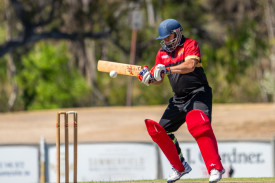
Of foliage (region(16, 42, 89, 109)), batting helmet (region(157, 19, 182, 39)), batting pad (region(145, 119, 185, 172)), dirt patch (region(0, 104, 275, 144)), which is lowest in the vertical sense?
batting pad (region(145, 119, 185, 172))

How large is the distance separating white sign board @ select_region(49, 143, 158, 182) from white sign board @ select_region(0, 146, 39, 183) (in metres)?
0.43

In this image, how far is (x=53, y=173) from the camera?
1362 cm

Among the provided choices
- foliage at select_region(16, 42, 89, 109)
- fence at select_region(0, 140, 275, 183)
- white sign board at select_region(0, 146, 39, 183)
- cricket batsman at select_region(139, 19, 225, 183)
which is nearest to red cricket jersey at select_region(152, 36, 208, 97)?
cricket batsman at select_region(139, 19, 225, 183)

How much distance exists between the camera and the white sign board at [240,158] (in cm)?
1361

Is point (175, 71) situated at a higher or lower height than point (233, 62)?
lower

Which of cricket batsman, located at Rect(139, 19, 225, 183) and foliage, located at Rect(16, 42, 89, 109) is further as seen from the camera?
foliage, located at Rect(16, 42, 89, 109)

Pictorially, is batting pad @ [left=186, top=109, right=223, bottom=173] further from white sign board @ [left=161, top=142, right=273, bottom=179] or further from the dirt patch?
the dirt patch

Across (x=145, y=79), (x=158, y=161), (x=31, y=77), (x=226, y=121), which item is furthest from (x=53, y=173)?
(x=31, y=77)

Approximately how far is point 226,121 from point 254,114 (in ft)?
4.90

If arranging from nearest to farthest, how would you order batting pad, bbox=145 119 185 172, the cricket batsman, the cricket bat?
the cricket batsman < the cricket bat < batting pad, bbox=145 119 185 172

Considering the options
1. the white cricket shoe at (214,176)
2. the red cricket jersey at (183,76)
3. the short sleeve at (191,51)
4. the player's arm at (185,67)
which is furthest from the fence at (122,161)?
the player's arm at (185,67)

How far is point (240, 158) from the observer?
45.2ft

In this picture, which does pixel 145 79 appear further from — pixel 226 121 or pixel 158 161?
pixel 226 121

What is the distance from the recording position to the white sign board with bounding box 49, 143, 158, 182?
44.8 feet
